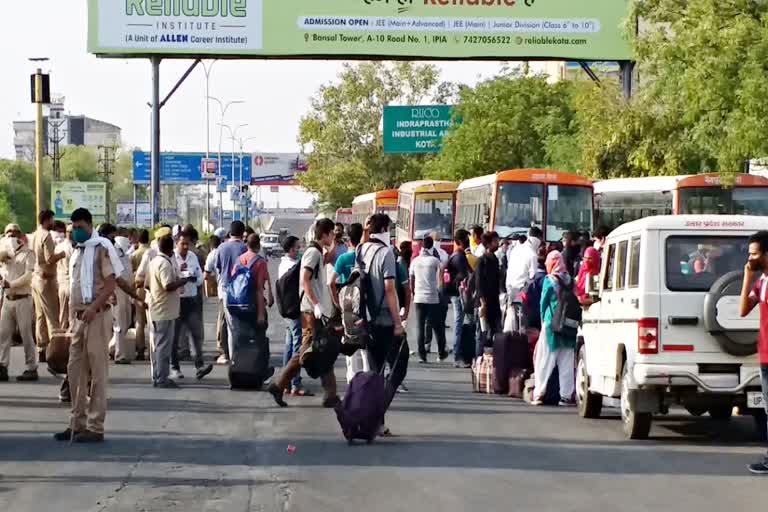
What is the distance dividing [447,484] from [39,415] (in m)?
5.76

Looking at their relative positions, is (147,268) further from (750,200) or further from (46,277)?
(750,200)

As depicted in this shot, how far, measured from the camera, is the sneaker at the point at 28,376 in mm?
18844

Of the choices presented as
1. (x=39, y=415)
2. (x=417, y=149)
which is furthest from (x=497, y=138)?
(x=39, y=415)

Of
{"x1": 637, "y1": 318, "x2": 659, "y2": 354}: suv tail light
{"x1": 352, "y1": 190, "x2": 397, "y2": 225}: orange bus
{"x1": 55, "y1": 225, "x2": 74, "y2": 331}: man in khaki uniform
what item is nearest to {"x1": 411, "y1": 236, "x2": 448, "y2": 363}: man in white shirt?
{"x1": 55, "y1": 225, "x2": 74, "y2": 331}: man in khaki uniform

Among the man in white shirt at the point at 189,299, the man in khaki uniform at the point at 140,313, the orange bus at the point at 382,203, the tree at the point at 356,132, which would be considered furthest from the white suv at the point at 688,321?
the tree at the point at 356,132

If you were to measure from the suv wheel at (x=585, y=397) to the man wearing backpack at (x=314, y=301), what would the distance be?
2.42 meters

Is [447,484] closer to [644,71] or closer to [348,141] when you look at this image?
[644,71]

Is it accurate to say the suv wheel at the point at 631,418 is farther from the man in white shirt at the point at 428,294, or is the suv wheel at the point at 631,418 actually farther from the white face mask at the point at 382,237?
the man in white shirt at the point at 428,294

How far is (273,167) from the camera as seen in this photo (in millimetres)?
132125

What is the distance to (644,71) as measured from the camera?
1174 inches

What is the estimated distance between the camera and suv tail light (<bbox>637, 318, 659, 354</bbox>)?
12.8 m

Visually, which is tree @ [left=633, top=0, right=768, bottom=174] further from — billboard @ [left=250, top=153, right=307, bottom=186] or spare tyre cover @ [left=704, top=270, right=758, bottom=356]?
billboard @ [left=250, top=153, right=307, bottom=186]

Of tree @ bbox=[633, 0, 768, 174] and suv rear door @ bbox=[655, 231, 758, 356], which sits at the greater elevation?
tree @ bbox=[633, 0, 768, 174]

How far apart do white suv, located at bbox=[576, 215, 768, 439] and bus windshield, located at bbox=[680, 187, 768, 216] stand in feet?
64.4
